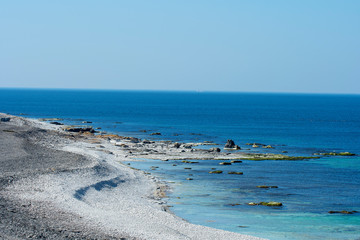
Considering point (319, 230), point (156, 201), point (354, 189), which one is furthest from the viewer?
point (354, 189)

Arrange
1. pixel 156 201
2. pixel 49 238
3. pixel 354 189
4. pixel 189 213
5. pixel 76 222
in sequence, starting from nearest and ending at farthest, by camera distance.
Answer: pixel 49 238
pixel 76 222
pixel 189 213
pixel 156 201
pixel 354 189

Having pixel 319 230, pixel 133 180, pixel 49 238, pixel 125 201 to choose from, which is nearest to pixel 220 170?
pixel 133 180

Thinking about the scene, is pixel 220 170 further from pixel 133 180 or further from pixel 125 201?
pixel 125 201

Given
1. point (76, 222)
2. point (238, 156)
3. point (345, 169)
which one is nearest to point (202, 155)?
point (238, 156)

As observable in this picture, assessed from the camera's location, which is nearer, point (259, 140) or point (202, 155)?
point (202, 155)

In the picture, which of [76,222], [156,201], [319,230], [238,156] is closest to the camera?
[76,222]

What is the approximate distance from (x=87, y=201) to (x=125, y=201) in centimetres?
328

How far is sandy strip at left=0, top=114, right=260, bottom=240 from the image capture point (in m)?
30.6

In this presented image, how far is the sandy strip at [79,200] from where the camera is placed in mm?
30584

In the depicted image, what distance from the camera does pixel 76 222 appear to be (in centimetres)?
3225

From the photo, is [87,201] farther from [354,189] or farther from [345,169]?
[345,169]

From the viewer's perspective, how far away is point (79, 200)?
39656mm

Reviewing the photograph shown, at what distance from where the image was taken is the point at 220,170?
202 feet

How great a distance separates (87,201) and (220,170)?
78.9ft
